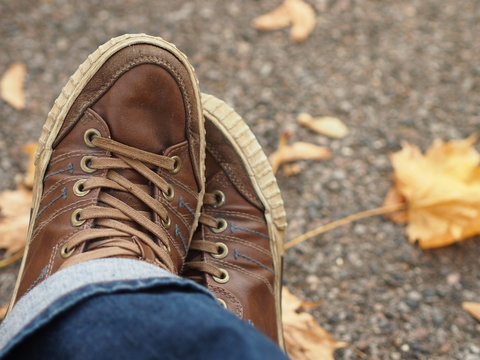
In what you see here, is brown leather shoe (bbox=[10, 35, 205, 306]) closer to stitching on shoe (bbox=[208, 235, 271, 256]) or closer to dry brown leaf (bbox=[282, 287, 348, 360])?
stitching on shoe (bbox=[208, 235, 271, 256])

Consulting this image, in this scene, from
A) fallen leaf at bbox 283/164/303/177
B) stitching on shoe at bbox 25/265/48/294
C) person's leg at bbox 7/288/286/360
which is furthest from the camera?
fallen leaf at bbox 283/164/303/177

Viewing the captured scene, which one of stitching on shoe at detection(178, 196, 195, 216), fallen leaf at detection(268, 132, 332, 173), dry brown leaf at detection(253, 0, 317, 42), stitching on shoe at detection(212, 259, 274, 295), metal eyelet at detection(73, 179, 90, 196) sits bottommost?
fallen leaf at detection(268, 132, 332, 173)

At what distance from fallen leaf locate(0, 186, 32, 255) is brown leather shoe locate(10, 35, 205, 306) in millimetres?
237

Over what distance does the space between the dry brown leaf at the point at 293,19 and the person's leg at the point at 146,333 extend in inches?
50.6

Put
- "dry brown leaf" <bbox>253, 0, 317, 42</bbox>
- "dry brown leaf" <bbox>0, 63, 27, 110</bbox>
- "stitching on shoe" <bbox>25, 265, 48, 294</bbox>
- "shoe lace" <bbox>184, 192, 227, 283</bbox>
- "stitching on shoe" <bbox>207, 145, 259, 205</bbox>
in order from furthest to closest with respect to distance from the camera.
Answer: "dry brown leaf" <bbox>253, 0, 317, 42</bbox>, "dry brown leaf" <bbox>0, 63, 27, 110</bbox>, "stitching on shoe" <bbox>207, 145, 259, 205</bbox>, "shoe lace" <bbox>184, 192, 227, 283</bbox>, "stitching on shoe" <bbox>25, 265, 48, 294</bbox>

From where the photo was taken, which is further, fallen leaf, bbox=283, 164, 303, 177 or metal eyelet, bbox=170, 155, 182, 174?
fallen leaf, bbox=283, 164, 303, 177

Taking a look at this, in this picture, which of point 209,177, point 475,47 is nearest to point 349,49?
point 475,47

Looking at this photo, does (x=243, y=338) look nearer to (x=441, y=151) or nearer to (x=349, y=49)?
(x=441, y=151)

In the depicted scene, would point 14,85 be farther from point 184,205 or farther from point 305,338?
point 305,338

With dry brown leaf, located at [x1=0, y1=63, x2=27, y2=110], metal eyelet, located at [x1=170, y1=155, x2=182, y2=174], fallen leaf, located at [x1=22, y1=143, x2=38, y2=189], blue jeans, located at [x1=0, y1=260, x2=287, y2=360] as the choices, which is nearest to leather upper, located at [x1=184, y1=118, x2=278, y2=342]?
metal eyelet, located at [x1=170, y1=155, x2=182, y2=174]

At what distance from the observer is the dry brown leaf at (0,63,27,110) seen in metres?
1.72

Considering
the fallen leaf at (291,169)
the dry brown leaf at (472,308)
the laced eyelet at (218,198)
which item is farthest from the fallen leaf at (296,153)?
the dry brown leaf at (472,308)

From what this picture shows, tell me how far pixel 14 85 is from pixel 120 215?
85cm

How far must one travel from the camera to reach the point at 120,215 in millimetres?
1119
